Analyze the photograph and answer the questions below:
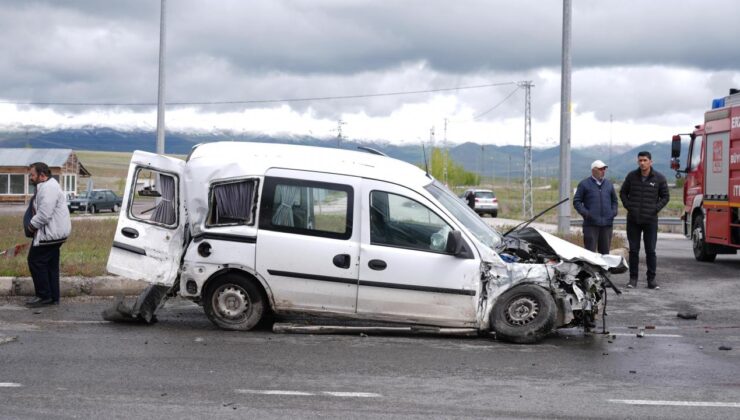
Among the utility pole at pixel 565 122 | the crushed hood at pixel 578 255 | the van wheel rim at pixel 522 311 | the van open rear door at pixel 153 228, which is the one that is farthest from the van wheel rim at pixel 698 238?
the van open rear door at pixel 153 228

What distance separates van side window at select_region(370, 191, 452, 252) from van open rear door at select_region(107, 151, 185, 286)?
6.78 feet

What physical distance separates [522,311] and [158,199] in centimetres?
399

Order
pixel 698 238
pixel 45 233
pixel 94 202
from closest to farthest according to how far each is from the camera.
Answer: pixel 45 233 < pixel 698 238 < pixel 94 202

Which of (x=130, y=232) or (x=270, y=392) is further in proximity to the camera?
(x=130, y=232)

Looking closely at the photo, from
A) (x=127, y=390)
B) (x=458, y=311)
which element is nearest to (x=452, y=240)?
(x=458, y=311)

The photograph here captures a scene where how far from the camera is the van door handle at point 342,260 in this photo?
30.1 ft

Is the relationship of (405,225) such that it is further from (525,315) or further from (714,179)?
(714,179)

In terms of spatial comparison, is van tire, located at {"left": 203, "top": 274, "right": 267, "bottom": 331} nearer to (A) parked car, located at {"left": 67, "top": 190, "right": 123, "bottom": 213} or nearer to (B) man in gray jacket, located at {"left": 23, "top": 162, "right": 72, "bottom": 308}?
(B) man in gray jacket, located at {"left": 23, "top": 162, "right": 72, "bottom": 308}

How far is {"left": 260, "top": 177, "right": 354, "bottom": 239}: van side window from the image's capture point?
9.28 m

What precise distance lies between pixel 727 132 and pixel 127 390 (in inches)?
535

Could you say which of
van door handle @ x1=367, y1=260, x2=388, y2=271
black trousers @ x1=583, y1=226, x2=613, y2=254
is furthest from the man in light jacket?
van door handle @ x1=367, y1=260, x2=388, y2=271

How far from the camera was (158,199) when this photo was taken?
10000mm

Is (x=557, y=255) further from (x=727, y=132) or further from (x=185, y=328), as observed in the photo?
(x=727, y=132)

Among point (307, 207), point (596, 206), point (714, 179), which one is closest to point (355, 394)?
point (307, 207)
